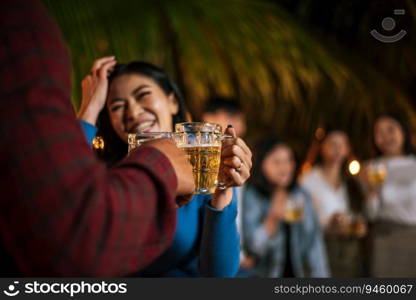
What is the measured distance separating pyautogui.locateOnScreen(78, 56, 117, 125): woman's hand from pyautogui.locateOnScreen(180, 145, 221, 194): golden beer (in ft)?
0.88

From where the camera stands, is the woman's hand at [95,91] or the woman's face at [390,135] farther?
the woman's face at [390,135]

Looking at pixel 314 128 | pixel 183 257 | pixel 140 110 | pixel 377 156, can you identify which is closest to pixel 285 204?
pixel 377 156

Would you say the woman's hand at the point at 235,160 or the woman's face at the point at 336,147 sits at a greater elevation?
the woman's face at the point at 336,147

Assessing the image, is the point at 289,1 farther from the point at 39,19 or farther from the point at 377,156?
the point at 39,19

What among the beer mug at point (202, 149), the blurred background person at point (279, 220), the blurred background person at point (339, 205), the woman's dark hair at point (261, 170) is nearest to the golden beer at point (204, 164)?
the beer mug at point (202, 149)

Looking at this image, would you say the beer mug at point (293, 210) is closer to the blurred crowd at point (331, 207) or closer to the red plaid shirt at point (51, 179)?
the blurred crowd at point (331, 207)

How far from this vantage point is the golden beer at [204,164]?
75 centimetres

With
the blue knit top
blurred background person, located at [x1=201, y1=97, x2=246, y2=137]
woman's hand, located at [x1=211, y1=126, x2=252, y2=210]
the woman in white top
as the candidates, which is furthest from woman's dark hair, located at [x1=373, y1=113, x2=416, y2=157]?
woman's hand, located at [x1=211, y1=126, x2=252, y2=210]

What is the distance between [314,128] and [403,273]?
133 centimetres

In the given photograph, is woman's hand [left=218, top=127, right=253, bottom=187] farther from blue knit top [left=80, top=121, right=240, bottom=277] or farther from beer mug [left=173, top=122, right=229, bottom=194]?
blue knit top [left=80, top=121, right=240, bottom=277]

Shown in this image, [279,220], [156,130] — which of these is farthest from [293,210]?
[156,130]

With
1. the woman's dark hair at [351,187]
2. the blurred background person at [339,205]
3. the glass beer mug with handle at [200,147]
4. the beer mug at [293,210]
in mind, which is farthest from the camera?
the woman's dark hair at [351,187]

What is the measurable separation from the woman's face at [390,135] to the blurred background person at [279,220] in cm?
61

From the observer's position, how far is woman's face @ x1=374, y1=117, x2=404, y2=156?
10.8 ft
